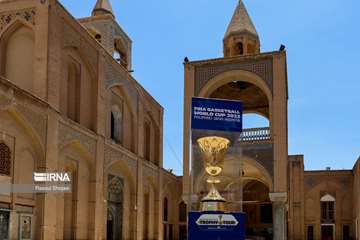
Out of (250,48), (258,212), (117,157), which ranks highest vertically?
(250,48)

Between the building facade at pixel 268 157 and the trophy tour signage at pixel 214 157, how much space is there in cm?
504

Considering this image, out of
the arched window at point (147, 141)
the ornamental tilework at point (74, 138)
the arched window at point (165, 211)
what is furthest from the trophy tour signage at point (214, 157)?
the arched window at point (165, 211)

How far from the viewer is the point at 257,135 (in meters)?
24.3

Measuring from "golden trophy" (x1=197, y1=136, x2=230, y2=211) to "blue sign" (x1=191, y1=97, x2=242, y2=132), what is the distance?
30 cm

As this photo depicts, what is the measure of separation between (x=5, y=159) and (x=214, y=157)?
7106 millimetres

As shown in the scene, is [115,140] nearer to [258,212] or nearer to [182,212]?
[182,212]

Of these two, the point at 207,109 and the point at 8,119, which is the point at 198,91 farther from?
the point at 207,109

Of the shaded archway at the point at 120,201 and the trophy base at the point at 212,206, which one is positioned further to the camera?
the shaded archway at the point at 120,201

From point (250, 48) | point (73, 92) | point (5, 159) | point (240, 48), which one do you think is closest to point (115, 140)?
point (73, 92)

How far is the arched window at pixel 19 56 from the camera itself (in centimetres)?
1790

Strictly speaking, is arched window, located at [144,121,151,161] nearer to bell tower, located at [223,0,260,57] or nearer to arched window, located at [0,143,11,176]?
bell tower, located at [223,0,260,57]

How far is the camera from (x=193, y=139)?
1130 centimetres

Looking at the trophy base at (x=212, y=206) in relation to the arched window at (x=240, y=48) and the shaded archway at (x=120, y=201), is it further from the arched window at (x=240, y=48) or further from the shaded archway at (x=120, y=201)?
the arched window at (x=240, y=48)

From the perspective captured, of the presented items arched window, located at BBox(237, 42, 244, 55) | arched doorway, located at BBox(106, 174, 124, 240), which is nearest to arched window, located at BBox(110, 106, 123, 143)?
arched doorway, located at BBox(106, 174, 124, 240)
